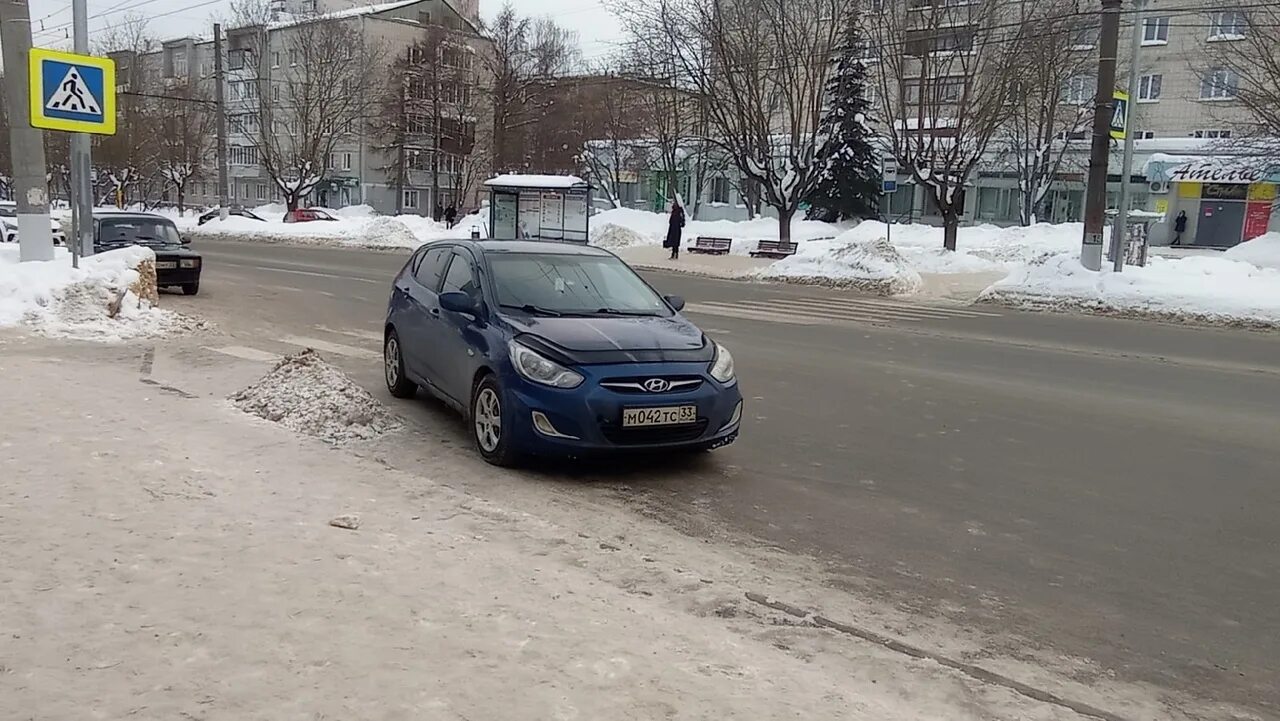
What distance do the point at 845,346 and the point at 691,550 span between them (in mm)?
8305

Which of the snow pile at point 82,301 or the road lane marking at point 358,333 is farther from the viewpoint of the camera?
the road lane marking at point 358,333

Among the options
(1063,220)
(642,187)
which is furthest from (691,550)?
(642,187)

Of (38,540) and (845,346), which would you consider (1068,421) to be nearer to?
(845,346)

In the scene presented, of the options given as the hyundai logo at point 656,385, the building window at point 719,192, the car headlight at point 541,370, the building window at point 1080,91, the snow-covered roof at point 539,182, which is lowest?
the hyundai logo at point 656,385

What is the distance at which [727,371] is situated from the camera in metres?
6.93

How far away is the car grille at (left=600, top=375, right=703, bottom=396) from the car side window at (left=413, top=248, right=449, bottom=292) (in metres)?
2.67

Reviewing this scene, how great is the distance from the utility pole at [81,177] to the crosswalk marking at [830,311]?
9155 millimetres

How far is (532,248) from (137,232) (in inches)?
482

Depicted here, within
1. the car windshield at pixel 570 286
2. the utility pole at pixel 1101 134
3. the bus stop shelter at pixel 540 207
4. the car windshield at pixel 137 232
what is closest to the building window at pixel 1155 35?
the bus stop shelter at pixel 540 207

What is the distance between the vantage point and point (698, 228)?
4281cm

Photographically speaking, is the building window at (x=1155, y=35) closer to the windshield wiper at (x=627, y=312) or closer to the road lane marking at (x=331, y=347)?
the road lane marking at (x=331, y=347)

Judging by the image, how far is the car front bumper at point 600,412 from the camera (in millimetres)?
6305

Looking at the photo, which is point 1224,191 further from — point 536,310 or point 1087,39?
Result: point 536,310

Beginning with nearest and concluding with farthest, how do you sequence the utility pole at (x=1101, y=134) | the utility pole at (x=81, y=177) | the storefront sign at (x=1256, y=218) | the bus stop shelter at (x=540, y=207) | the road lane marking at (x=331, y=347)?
the road lane marking at (x=331, y=347), the utility pole at (x=81, y=177), the utility pole at (x=1101, y=134), the bus stop shelter at (x=540, y=207), the storefront sign at (x=1256, y=218)
